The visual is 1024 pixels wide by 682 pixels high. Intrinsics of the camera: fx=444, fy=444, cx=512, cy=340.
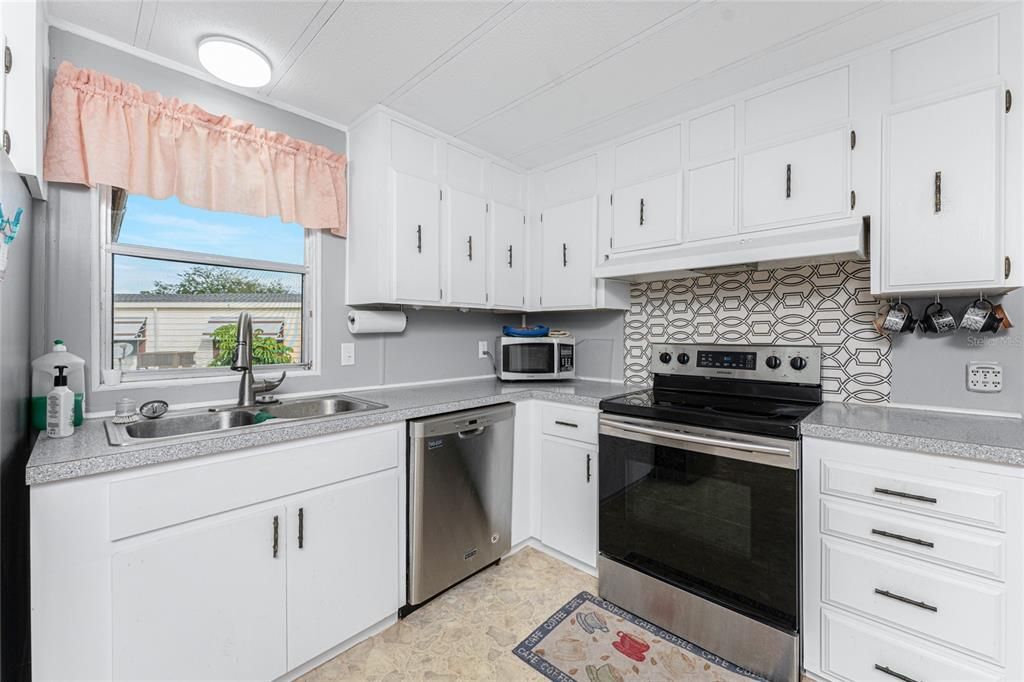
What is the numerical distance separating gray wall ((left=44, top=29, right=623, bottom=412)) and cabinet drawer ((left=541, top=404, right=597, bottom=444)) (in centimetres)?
66

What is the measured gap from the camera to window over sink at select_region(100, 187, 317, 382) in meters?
1.76

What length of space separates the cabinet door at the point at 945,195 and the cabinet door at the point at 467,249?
188 cm

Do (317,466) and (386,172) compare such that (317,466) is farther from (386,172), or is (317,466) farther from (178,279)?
(386,172)

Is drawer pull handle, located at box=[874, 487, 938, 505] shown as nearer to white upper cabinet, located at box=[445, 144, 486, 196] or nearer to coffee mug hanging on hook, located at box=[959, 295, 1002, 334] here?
coffee mug hanging on hook, located at box=[959, 295, 1002, 334]

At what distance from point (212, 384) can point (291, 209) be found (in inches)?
34.6

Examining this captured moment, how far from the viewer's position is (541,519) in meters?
2.46

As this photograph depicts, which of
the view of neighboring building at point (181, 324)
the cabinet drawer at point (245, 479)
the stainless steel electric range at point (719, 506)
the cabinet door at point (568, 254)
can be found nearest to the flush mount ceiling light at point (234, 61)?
the view of neighboring building at point (181, 324)

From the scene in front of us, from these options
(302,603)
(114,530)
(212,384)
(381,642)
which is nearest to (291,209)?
(212,384)

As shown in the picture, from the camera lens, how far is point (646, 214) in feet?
7.71

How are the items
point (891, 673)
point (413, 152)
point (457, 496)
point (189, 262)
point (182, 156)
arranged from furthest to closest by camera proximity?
1. point (413, 152)
2. point (457, 496)
3. point (189, 262)
4. point (182, 156)
5. point (891, 673)

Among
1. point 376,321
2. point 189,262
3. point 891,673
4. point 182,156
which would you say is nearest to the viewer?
point 891,673

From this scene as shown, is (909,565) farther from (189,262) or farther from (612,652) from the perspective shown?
(189,262)

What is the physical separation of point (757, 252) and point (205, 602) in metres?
2.38

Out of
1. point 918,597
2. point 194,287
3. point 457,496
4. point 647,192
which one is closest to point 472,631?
point 457,496
